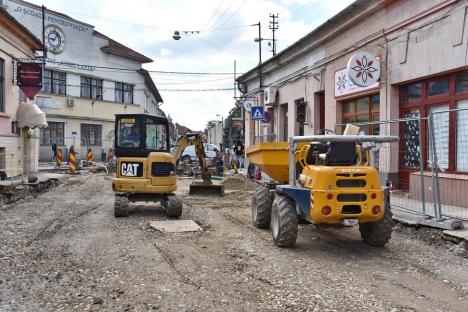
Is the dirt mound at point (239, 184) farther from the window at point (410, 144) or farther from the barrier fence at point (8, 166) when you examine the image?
the window at point (410, 144)

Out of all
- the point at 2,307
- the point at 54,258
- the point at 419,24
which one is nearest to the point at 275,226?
the point at 54,258

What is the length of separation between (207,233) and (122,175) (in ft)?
9.71

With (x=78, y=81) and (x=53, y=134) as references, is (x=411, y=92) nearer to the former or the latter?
(x=53, y=134)

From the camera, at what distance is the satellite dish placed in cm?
1268

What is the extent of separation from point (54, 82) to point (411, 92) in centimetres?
3065

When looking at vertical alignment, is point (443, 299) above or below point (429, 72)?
below

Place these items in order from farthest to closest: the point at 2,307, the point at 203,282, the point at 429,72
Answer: the point at 429,72 → the point at 203,282 → the point at 2,307

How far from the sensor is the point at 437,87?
36.3 feet

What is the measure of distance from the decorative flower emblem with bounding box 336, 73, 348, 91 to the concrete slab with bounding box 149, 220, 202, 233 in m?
7.45

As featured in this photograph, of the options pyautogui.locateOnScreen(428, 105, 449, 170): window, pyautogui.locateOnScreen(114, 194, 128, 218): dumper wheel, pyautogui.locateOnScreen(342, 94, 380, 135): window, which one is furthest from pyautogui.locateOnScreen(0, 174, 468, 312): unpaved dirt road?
pyautogui.locateOnScreen(342, 94, 380, 135): window

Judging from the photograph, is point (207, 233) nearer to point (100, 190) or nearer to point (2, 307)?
point (2, 307)

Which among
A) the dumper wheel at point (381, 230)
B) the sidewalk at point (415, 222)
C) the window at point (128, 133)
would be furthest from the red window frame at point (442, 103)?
the window at point (128, 133)

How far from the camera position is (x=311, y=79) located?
18250 mm

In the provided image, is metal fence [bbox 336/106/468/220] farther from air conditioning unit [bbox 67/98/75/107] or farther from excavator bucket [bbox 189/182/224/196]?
air conditioning unit [bbox 67/98/75/107]
